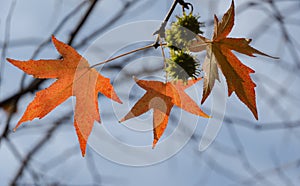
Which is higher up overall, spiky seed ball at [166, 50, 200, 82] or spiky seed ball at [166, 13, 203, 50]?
spiky seed ball at [166, 13, 203, 50]

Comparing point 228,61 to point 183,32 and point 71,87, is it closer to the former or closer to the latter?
point 183,32

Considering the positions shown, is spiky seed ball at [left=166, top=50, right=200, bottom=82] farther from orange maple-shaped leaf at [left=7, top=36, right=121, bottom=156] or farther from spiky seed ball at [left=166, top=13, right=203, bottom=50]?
orange maple-shaped leaf at [left=7, top=36, right=121, bottom=156]

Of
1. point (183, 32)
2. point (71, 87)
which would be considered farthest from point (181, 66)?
point (71, 87)

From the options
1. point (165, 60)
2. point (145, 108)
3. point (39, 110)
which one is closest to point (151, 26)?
point (165, 60)

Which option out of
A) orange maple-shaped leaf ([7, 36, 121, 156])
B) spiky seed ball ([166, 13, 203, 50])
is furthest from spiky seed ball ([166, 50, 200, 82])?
orange maple-shaped leaf ([7, 36, 121, 156])

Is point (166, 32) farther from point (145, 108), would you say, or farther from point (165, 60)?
point (145, 108)

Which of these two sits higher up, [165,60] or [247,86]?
[165,60]
